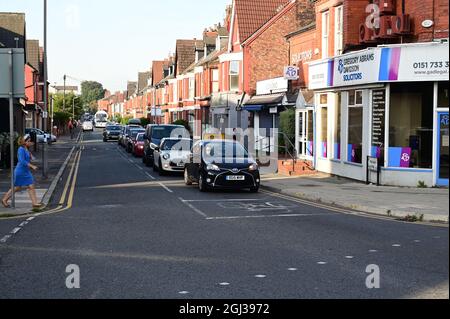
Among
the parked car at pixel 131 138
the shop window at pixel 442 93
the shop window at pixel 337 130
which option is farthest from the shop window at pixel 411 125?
the parked car at pixel 131 138

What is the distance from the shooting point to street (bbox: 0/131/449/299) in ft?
23.9

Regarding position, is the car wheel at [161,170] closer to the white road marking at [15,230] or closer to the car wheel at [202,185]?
the car wheel at [202,185]

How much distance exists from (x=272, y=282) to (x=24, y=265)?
3521 mm

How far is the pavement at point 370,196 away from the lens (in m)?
14.4

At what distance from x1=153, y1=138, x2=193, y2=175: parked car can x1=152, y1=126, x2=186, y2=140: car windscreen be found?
4730 millimetres

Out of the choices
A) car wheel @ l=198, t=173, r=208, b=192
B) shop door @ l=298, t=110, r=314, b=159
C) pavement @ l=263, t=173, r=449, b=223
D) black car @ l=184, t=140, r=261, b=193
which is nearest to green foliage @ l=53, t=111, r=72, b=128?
shop door @ l=298, t=110, r=314, b=159

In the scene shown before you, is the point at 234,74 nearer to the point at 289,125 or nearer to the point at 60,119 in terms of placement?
the point at 289,125

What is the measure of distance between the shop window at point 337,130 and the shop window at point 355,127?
101cm

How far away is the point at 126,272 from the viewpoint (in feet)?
26.8

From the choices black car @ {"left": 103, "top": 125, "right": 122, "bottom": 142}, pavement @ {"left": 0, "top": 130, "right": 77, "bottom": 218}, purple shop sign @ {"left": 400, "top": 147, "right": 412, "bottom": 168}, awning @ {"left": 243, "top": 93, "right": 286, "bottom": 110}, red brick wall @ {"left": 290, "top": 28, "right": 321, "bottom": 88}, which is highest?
red brick wall @ {"left": 290, "top": 28, "right": 321, "bottom": 88}

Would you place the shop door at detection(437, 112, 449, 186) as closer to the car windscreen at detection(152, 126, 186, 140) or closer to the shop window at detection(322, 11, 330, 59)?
the shop window at detection(322, 11, 330, 59)

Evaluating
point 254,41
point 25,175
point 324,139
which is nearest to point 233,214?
point 25,175

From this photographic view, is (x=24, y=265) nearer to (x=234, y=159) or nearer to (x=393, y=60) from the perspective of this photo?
(x=234, y=159)

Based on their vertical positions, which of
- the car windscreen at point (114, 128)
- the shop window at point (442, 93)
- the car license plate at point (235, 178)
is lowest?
the car license plate at point (235, 178)
